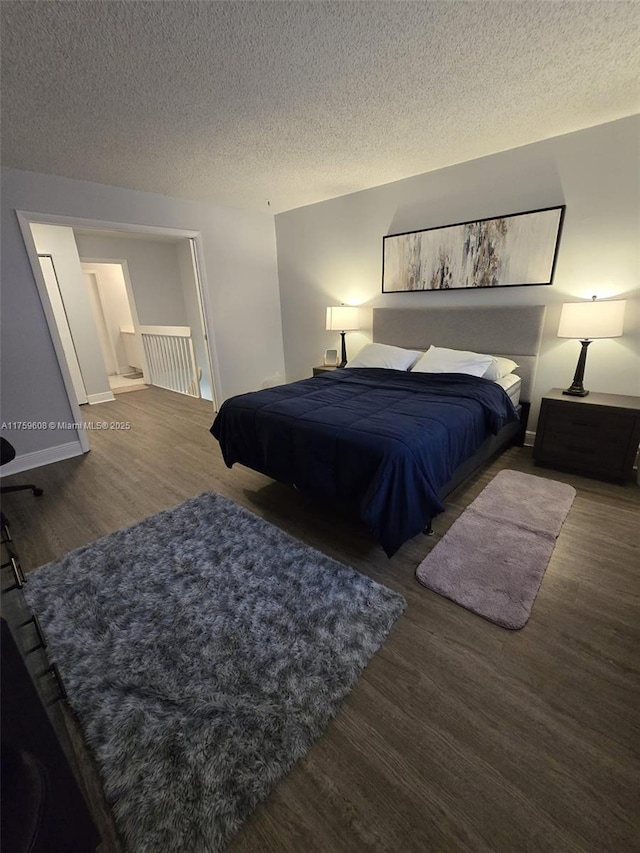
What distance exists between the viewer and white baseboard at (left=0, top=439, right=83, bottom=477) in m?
3.09

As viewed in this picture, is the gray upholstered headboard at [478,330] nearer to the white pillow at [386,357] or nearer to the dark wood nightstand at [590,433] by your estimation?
the white pillow at [386,357]

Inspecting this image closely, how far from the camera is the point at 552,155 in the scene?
2.71 m

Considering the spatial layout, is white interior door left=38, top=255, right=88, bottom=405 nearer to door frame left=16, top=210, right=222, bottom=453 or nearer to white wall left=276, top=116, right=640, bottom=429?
door frame left=16, top=210, right=222, bottom=453

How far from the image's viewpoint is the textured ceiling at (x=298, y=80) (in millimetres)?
1476

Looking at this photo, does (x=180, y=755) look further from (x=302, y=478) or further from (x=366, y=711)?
(x=302, y=478)

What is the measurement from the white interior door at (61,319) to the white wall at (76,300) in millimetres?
47

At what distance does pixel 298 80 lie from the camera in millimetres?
1875

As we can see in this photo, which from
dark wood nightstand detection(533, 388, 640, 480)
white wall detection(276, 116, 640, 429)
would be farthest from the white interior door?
dark wood nightstand detection(533, 388, 640, 480)

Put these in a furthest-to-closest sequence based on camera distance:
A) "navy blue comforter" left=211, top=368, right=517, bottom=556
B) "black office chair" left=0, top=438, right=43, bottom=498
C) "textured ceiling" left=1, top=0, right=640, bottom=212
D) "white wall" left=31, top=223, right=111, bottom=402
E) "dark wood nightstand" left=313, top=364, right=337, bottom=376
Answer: "white wall" left=31, top=223, right=111, bottom=402
"dark wood nightstand" left=313, top=364, right=337, bottom=376
"black office chair" left=0, top=438, right=43, bottom=498
"navy blue comforter" left=211, top=368, right=517, bottom=556
"textured ceiling" left=1, top=0, right=640, bottom=212

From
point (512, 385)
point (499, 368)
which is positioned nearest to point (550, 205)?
point (499, 368)

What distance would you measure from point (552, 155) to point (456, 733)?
12.3 ft

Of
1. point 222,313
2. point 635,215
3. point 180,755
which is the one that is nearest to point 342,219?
point 222,313

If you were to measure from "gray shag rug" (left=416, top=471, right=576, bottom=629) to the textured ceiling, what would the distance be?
2.46 m

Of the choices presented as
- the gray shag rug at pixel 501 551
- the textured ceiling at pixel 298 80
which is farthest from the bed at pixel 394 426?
the textured ceiling at pixel 298 80
